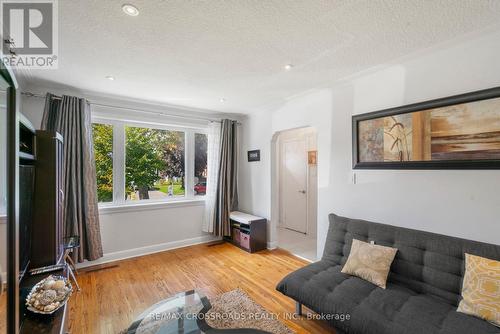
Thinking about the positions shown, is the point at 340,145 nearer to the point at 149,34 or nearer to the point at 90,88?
the point at 149,34

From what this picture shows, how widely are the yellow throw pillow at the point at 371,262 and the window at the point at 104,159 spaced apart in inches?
129

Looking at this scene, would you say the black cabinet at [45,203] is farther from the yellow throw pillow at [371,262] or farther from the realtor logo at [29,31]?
the yellow throw pillow at [371,262]

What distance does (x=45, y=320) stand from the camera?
1.47 meters

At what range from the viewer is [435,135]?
6.65 feet

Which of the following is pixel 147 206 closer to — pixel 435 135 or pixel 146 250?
pixel 146 250

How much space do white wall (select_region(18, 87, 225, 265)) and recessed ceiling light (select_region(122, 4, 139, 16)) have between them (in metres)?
2.15

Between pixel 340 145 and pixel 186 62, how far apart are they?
1.94 metres

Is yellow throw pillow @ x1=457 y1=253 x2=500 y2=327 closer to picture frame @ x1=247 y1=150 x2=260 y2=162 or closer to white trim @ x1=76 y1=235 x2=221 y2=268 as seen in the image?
picture frame @ x1=247 y1=150 x2=260 y2=162

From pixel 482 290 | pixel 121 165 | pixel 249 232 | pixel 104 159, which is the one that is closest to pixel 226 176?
pixel 249 232

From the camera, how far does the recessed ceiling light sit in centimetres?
144

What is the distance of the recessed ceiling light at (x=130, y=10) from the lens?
56.7 inches

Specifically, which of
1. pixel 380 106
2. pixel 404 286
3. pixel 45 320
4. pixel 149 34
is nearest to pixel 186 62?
pixel 149 34

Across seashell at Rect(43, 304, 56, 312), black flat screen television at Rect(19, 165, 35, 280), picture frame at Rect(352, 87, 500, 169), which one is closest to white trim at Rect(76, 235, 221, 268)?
black flat screen television at Rect(19, 165, 35, 280)

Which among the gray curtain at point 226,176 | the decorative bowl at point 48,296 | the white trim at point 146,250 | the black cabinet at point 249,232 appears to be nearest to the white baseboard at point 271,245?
the black cabinet at point 249,232
